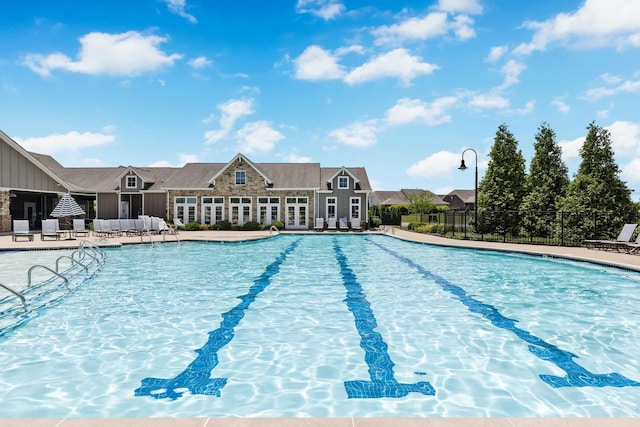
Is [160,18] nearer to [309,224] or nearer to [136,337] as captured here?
[136,337]

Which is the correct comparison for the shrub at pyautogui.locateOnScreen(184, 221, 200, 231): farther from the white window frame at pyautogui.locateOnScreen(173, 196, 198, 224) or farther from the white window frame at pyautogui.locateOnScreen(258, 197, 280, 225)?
the white window frame at pyautogui.locateOnScreen(258, 197, 280, 225)

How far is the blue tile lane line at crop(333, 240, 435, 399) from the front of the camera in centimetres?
461

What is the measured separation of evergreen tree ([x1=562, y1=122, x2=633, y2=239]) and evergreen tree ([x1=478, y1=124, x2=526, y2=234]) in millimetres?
6913

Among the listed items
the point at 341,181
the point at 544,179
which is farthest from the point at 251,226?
the point at 544,179

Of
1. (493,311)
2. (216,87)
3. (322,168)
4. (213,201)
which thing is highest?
(216,87)

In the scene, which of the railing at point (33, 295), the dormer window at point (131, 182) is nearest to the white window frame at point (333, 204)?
the dormer window at point (131, 182)

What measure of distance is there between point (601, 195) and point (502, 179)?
A: 319 inches

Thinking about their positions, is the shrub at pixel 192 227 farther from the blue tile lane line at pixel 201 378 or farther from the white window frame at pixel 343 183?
the blue tile lane line at pixel 201 378

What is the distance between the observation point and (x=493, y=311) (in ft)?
27.0

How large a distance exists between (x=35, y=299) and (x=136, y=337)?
387 centimetres

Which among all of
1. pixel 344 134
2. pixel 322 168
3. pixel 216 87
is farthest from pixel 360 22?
pixel 322 168

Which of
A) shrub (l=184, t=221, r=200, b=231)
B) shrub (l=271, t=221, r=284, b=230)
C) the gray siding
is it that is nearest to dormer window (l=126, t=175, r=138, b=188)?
the gray siding

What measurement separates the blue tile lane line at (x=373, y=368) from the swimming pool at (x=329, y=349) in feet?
0.08

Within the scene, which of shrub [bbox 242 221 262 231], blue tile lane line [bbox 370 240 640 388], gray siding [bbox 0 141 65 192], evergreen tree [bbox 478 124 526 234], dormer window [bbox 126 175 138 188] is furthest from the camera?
dormer window [bbox 126 175 138 188]
